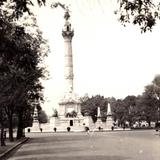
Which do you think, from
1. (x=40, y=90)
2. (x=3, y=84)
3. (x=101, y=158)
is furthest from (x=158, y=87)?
(x=101, y=158)

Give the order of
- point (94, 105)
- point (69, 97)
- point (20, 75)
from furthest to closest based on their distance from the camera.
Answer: point (94, 105)
point (69, 97)
point (20, 75)

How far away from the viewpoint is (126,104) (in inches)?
7018

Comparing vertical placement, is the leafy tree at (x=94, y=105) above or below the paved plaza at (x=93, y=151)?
above

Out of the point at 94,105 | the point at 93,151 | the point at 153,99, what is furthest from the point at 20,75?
the point at 94,105

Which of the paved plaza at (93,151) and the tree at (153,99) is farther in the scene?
the tree at (153,99)

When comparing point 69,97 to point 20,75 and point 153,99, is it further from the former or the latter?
point 20,75

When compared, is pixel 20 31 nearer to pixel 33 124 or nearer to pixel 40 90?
pixel 40 90

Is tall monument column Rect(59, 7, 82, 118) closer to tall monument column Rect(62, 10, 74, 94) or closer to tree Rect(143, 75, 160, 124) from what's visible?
tall monument column Rect(62, 10, 74, 94)

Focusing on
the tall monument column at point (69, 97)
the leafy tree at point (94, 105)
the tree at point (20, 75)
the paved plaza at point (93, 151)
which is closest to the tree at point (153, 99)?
the tall monument column at point (69, 97)

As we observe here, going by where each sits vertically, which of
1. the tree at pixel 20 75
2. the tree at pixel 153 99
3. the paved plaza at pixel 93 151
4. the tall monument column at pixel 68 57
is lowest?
the paved plaza at pixel 93 151

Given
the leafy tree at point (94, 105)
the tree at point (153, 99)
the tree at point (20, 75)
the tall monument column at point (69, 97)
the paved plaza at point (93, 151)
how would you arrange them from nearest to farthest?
the tree at point (20, 75), the paved plaza at point (93, 151), the tree at point (153, 99), the tall monument column at point (69, 97), the leafy tree at point (94, 105)

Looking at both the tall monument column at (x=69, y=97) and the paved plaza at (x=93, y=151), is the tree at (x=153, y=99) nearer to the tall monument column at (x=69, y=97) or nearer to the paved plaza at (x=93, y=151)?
the tall monument column at (x=69, y=97)

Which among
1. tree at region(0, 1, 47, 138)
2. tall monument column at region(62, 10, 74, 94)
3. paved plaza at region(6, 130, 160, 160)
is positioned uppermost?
tall monument column at region(62, 10, 74, 94)

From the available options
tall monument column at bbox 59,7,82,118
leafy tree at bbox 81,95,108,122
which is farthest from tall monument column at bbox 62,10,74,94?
leafy tree at bbox 81,95,108,122
